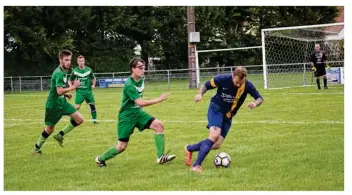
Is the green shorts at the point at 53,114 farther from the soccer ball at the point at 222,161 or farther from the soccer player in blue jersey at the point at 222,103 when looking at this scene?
the soccer ball at the point at 222,161

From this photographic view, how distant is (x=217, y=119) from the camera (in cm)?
766

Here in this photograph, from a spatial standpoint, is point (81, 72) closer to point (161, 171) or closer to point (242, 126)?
point (242, 126)

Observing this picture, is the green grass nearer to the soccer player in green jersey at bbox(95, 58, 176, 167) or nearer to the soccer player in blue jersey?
the soccer player in green jersey at bbox(95, 58, 176, 167)

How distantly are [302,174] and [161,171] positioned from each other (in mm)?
1888

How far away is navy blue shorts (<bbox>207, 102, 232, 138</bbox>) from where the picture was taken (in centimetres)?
765

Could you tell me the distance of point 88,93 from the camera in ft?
47.4

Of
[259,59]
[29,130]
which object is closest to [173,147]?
[29,130]

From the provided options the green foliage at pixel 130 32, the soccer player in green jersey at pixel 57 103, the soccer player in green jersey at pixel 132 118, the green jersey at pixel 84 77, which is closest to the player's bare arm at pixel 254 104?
the soccer player in green jersey at pixel 132 118

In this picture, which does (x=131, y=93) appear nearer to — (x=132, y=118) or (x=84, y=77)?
(x=132, y=118)

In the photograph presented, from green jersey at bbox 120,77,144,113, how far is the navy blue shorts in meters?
1.06

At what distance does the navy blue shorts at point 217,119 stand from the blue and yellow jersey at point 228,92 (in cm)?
6

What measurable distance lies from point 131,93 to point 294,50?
28.2 m

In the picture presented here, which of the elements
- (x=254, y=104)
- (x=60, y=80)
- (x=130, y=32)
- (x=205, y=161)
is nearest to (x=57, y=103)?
(x=60, y=80)

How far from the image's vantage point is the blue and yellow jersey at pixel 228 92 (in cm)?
768
